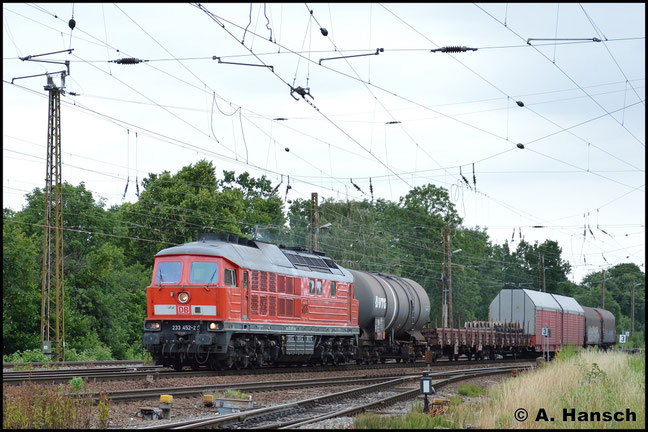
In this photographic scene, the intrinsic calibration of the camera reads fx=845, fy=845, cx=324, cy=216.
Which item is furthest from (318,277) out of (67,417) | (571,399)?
(67,417)

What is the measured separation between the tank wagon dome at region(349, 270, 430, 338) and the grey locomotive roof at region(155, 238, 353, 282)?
1.62 meters

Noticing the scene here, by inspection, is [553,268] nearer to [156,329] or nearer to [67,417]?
[156,329]

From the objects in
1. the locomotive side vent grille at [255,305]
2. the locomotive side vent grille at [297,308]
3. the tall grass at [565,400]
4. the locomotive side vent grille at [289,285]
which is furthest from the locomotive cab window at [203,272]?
the tall grass at [565,400]

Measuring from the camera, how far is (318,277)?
1255 inches

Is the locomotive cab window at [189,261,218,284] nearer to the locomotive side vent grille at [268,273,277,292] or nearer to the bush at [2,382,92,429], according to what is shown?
the locomotive side vent grille at [268,273,277,292]

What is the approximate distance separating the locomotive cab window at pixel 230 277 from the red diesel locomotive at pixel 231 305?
0.03 meters

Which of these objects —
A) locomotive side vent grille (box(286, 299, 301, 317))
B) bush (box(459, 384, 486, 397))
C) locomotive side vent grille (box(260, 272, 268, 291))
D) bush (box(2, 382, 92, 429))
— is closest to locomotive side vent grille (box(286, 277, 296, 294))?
locomotive side vent grille (box(286, 299, 301, 317))

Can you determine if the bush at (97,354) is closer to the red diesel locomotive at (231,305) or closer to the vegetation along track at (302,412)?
the red diesel locomotive at (231,305)

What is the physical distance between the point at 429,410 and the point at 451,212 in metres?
86.1

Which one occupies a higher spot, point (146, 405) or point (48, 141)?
point (48, 141)

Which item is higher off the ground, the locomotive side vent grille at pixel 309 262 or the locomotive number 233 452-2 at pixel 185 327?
the locomotive side vent grille at pixel 309 262

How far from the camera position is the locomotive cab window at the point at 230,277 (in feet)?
84.8

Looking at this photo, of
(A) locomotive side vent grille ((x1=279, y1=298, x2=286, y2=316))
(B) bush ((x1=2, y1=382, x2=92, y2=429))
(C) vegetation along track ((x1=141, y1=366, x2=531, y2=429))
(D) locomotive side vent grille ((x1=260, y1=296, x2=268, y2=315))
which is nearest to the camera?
(B) bush ((x1=2, y1=382, x2=92, y2=429))

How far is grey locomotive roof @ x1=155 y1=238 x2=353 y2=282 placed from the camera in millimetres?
26156
